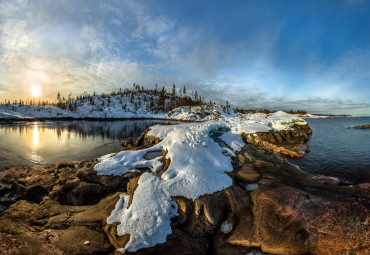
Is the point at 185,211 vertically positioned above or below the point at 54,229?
above

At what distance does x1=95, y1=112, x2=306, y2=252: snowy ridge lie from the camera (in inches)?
219

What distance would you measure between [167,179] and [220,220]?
3306 mm

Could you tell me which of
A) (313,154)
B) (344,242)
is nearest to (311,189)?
(344,242)

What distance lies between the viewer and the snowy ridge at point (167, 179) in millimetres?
5552

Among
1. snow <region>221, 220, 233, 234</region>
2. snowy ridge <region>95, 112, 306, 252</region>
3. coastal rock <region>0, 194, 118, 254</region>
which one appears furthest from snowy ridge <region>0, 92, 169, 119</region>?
snow <region>221, 220, 233, 234</region>

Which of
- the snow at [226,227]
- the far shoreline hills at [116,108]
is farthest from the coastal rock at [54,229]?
the far shoreline hills at [116,108]

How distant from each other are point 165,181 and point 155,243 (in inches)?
117

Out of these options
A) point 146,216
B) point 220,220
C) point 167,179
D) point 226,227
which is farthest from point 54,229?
point 226,227

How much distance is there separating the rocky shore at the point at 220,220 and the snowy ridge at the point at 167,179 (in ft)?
1.08

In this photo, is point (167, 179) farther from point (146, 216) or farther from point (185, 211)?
point (146, 216)

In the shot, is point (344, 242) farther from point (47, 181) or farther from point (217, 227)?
point (47, 181)

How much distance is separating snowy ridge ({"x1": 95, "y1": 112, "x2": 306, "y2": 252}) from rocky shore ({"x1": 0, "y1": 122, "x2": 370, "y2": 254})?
0.33 metres

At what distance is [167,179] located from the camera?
8141 millimetres

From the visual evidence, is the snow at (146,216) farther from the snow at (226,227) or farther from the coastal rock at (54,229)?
the snow at (226,227)
